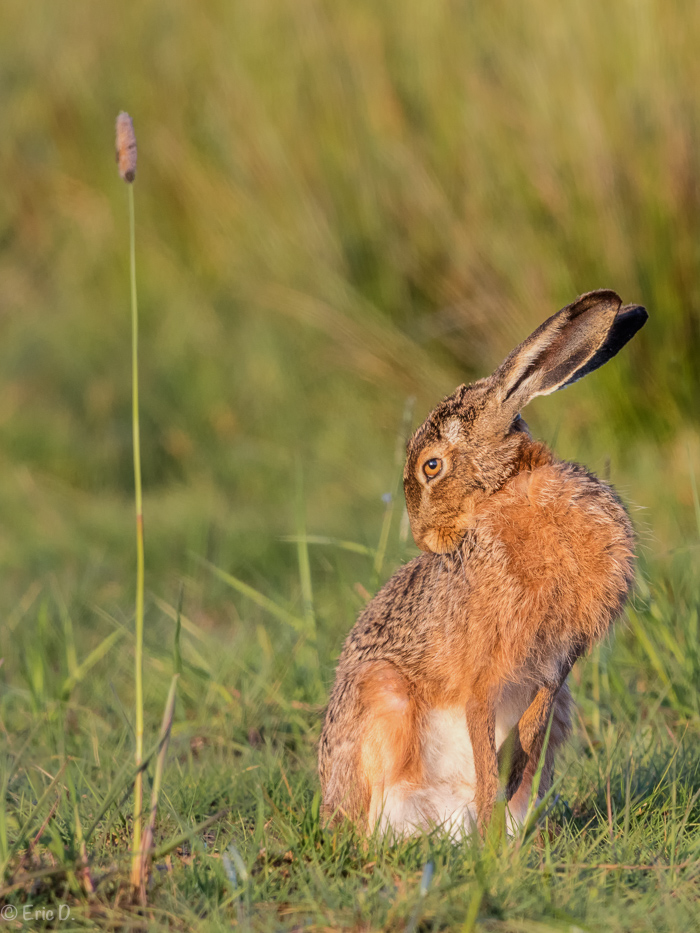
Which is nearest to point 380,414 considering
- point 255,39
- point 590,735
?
point 255,39

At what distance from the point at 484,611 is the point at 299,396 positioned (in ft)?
16.9

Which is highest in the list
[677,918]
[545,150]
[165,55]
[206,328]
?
[165,55]

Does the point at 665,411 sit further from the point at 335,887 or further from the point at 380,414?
the point at 335,887

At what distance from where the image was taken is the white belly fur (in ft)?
10.1

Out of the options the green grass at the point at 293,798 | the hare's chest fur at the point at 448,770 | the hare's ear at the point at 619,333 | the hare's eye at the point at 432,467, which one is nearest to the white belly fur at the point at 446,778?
the hare's chest fur at the point at 448,770

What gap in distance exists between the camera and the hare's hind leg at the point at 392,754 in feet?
10.1

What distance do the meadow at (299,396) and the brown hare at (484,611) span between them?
8.3 inches

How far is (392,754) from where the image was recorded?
3117 mm

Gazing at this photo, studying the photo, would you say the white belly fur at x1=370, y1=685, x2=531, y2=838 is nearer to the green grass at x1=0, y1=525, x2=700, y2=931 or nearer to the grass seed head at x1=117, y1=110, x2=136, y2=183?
the green grass at x1=0, y1=525, x2=700, y2=931

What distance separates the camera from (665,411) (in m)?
6.58

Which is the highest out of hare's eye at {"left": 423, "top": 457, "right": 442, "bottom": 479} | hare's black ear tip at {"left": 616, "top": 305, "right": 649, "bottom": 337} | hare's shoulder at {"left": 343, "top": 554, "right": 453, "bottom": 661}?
hare's black ear tip at {"left": 616, "top": 305, "right": 649, "bottom": 337}

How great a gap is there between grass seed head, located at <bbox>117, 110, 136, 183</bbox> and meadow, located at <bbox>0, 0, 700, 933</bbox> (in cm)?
112

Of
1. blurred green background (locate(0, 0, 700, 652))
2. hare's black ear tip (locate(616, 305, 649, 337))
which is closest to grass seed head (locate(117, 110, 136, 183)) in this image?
hare's black ear tip (locate(616, 305, 649, 337))

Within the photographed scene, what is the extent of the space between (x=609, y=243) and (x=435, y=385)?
4.86ft
